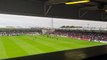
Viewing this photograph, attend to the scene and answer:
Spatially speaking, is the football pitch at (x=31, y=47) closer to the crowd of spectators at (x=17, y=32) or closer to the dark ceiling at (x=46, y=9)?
the dark ceiling at (x=46, y=9)

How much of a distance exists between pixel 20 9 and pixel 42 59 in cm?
640

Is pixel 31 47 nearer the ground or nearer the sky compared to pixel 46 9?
nearer the ground

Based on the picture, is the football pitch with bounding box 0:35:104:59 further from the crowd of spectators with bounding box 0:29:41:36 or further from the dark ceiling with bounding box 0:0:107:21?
the crowd of spectators with bounding box 0:29:41:36

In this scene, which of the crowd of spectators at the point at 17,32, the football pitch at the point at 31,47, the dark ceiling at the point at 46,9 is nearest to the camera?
the football pitch at the point at 31,47

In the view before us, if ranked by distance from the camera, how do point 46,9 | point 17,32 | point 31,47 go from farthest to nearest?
point 17,32 → point 46,9 → point 31,47

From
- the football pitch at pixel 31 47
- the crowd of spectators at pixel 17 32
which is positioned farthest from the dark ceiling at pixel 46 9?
A: the football pitch at pixel 31 47

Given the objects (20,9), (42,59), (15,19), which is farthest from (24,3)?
(42,59)

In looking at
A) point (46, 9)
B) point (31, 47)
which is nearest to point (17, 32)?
point (46, 9)

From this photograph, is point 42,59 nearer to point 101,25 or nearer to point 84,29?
point 84,29

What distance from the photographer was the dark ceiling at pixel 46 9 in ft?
36.9

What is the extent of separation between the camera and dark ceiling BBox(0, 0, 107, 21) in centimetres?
1126

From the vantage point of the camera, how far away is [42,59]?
604cm

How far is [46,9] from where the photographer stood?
44.0ft

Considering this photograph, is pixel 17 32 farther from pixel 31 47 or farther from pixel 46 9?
pixel 31 47
